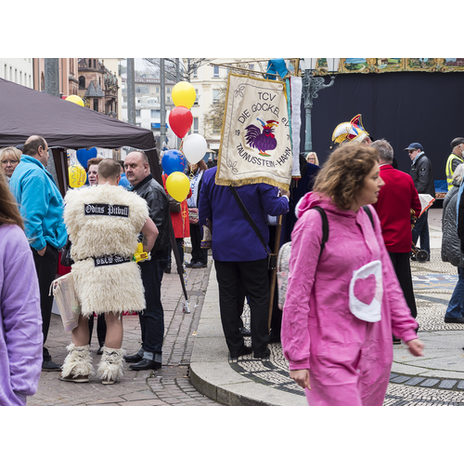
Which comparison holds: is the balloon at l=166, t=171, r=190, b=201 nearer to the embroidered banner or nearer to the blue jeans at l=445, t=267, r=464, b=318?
the embroidered banner

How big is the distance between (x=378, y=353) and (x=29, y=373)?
5.02ft

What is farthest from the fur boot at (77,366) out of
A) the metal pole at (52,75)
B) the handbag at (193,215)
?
the metal pole at (52,75)

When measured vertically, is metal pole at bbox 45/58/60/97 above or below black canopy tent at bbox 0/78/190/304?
above

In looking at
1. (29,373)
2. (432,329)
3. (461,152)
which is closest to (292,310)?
(29,373)

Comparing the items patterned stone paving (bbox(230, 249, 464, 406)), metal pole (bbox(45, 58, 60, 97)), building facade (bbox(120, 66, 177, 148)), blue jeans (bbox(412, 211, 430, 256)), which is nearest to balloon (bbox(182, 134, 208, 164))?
metal pole (bbox(45, 58, 60, 97))

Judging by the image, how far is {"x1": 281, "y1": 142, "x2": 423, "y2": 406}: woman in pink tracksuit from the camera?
10.8 ft

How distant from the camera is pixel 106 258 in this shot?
6.13 meters

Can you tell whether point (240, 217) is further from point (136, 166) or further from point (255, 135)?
point (136, 166)

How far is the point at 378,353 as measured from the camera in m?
3.40

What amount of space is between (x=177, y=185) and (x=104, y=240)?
14.2 feet

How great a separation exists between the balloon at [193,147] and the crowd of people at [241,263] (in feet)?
8.77

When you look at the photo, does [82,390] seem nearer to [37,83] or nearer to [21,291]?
[21,291]

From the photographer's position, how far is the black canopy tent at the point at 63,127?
29.9 ft

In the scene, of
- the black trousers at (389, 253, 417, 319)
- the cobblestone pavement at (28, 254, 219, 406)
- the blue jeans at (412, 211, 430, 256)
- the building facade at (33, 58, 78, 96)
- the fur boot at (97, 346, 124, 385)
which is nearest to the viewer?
the cobblestone pavement at (28, 254, 219, 406)
